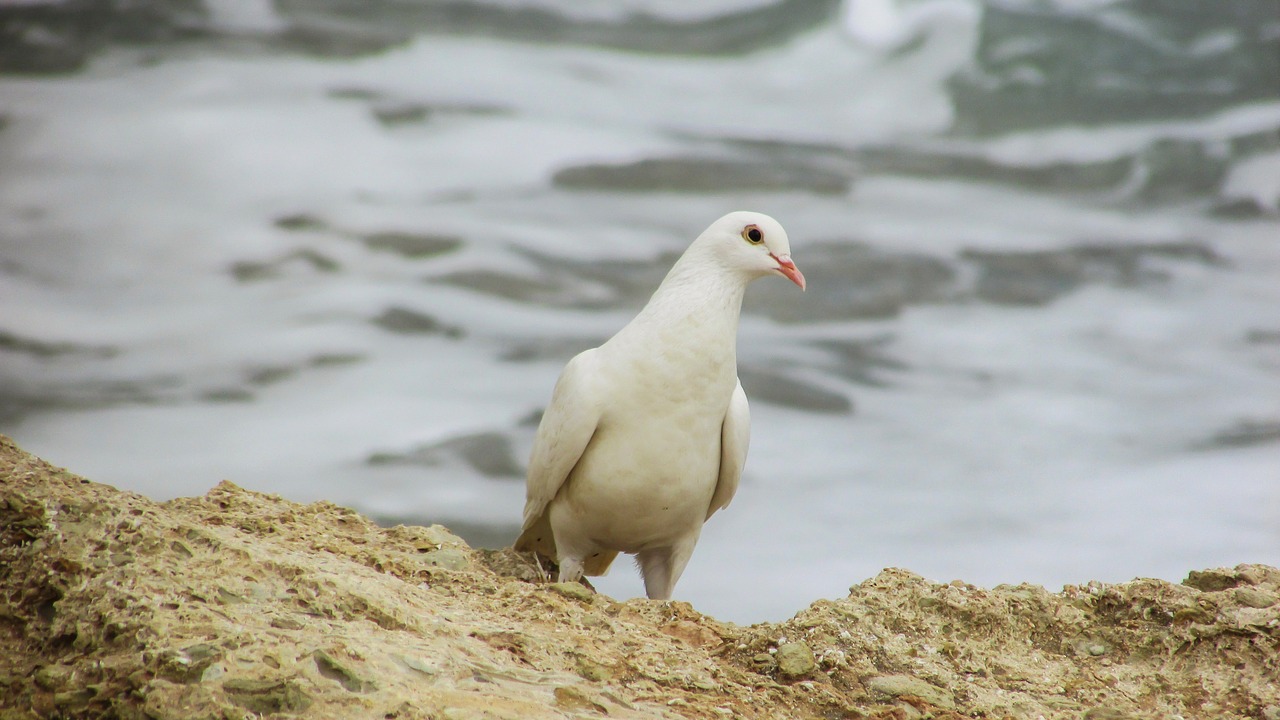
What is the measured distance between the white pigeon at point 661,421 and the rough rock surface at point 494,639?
1218 mm

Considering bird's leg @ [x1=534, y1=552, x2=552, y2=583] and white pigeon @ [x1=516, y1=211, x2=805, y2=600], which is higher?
white pigeon @ [x1=516, y1=211, x2=805, y2=600]

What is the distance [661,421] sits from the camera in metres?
6.98

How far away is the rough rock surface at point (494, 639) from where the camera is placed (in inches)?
164

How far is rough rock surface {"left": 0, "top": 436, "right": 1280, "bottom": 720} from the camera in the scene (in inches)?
164

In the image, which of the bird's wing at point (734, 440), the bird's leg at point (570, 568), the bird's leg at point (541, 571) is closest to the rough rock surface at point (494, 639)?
the bird's leg at point (541, 571)

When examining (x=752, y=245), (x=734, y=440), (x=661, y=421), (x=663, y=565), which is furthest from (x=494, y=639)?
(x=752, y=245)

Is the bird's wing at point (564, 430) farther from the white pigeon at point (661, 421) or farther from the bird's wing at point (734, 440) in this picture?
the bird's wing at point (734, 440)

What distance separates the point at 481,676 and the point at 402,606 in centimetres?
60

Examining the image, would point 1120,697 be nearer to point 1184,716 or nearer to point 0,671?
point 1184,716

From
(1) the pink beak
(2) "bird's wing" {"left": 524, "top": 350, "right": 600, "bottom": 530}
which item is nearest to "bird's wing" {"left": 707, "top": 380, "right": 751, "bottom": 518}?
(1) the pink beak

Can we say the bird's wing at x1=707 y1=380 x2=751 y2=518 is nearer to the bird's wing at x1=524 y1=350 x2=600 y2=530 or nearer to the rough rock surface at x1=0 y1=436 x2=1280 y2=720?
the bird's wing at x1=524 y1=350 x2=600 y2=530

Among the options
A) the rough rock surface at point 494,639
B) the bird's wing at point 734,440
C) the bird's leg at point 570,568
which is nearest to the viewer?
the rough rock surface at point 494,639

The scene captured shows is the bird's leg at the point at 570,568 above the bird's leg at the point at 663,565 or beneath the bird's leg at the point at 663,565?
beneath

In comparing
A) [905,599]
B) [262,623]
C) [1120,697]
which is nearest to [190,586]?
[262,623]
